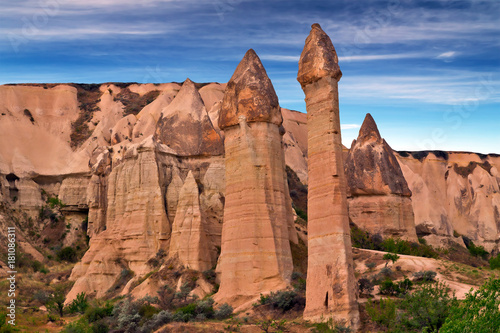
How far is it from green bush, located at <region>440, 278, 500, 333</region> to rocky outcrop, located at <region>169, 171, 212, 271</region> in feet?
66.5

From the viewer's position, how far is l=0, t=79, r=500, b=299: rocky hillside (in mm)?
42781

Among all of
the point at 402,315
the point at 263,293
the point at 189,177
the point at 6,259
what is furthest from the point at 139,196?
the point at 402,315

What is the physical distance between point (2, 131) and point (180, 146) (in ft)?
85.1

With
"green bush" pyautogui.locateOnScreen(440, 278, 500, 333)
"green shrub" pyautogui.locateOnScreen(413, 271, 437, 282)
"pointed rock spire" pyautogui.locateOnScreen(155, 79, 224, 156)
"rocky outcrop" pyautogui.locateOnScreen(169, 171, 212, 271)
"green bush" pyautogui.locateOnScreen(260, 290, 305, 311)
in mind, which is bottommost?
"green bush" pyautogui.locateOnScreen(440, 278, 500, 333)

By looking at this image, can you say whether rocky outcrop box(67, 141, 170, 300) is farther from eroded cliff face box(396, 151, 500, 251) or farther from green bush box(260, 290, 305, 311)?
eroded cliff face box(396, 151, 500, 251)

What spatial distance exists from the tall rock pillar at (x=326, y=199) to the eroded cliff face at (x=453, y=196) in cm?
3295

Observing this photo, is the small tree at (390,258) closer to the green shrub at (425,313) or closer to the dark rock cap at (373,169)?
the green shrub at (425,313)

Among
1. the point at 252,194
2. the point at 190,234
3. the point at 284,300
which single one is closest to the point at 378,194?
the point at 190,234

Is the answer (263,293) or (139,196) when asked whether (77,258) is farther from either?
(263,293)

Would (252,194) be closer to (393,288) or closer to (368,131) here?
(393,288)

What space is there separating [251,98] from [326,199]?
33.4 feet

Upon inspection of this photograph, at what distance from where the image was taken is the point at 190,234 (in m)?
38.8

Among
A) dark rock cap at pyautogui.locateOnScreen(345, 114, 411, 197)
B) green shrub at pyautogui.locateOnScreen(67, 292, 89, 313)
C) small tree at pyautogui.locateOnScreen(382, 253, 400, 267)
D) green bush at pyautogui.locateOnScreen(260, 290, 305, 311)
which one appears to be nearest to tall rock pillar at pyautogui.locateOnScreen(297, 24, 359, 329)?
green bush at pyautogui.locateOnScreen(260, 290, 305, 311)

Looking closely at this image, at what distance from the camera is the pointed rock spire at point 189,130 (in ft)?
155
